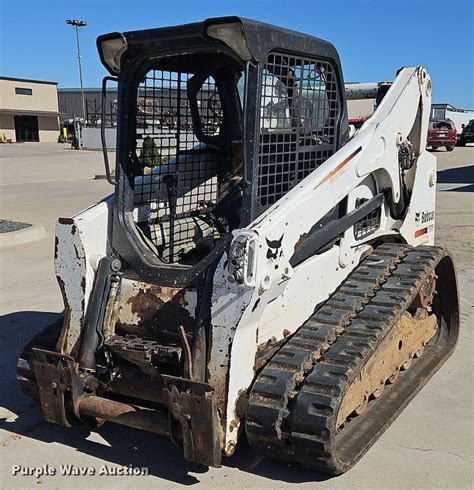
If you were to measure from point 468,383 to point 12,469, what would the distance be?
3.14 meters

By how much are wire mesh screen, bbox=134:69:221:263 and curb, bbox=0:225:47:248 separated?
5.82 meters

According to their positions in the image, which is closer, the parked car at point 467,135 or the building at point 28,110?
the parked car at point 467,135

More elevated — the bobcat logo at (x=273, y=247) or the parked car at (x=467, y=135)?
the bobcat logo at (x=273, y=247)

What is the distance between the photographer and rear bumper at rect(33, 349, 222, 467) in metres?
3.17

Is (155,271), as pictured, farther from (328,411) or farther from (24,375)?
(328,411)

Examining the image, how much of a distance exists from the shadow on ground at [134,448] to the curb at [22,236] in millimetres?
5370

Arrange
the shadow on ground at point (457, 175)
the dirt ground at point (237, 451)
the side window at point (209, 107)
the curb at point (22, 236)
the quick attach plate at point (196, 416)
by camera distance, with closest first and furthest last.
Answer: the quick attach plate at point (196, 416), the dirt ground at point (237, 451), the side window at point (209, 107), the curb at point (22, 236), the shadow on ground at point (457, 175)

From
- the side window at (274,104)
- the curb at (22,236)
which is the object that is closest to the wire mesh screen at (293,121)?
the side window at (274,104)

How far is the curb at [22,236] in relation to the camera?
9844 millimetres

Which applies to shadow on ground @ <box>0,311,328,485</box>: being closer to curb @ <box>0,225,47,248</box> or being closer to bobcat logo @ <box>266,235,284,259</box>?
bobcat logo @ <box>266,235,284,259</box>

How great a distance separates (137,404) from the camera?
12.6 feet

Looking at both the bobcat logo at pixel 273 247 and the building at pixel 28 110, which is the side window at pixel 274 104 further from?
the building at pixel 28 110

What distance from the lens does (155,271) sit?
12.5 feet

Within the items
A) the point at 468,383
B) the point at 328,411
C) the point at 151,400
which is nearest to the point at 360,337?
the point at 328,411
